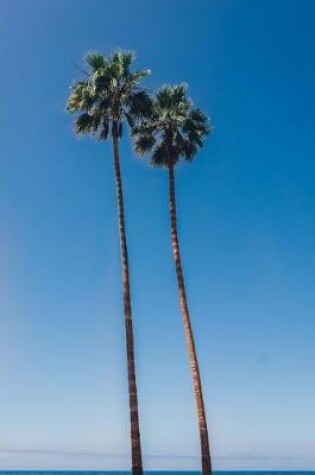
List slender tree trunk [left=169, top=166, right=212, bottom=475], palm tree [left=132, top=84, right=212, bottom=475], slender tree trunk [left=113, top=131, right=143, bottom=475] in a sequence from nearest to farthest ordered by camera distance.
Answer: slender tree trunk [left=113, top=131, right=143, bottom=475]
slender tree trunk [left=169, top=166, right=212, bottom=475]
palm tree [left=132, top=84, right=212, bottom=475]

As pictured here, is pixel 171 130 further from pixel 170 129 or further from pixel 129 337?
pixel 129 337

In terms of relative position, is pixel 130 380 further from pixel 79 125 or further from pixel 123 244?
pixel 79 125

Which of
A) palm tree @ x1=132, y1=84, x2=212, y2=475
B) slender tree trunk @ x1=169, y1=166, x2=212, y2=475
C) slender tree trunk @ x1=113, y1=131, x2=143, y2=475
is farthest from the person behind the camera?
palm tree @ x1=132, y1=84, x2=212, y2=475

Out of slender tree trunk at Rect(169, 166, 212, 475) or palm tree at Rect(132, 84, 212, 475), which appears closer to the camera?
slender tree trunk at Rect(169, 166, 212, 475)

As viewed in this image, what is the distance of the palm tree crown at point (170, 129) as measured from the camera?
32.8m

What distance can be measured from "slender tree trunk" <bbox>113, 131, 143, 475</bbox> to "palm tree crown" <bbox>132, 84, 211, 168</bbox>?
2374 millimetres

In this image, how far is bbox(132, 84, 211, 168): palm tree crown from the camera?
32844 millimetres

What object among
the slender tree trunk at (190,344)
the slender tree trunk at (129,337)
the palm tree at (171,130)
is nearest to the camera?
the slender tree trunk at (129,337)

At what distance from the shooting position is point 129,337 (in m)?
26.4

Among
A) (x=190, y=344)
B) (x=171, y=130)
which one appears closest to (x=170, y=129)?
(x=171, y=130)

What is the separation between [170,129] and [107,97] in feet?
12.2

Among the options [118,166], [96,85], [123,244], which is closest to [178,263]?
[123,244]

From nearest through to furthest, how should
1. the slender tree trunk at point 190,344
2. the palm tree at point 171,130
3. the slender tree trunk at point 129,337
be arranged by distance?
the slender tree trunk at point 129,337 < the slender tree trunk at point 190,344 < the palm tree at point 171,130

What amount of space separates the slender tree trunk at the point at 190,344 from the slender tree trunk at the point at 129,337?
8.62ft
